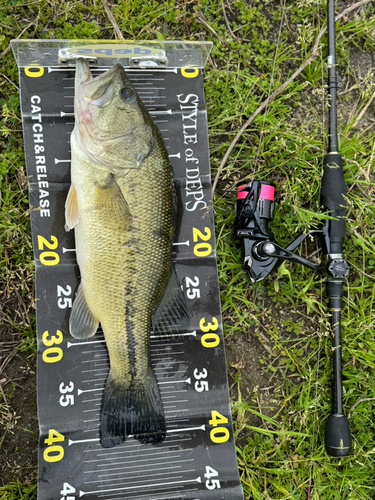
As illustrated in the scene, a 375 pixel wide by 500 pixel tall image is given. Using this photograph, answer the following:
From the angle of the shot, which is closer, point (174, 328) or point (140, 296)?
point (140, 296)

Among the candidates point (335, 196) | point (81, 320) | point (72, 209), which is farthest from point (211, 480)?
point (335, 196)

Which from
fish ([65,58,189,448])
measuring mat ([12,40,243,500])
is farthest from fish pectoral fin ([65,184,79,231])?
measuring mat ([12,40,243,500])

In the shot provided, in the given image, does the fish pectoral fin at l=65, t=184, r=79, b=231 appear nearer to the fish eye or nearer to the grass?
the grass

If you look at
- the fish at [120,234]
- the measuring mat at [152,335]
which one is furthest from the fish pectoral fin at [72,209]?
the measuring mat at [152,335]

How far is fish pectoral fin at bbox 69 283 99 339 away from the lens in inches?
100

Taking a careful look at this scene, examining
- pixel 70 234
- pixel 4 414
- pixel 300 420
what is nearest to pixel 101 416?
pixel 4 414

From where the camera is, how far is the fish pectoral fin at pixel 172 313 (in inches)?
101

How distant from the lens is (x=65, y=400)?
2545 mm

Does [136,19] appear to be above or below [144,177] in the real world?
above

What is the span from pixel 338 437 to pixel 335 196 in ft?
5.93

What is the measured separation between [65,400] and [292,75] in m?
3.05

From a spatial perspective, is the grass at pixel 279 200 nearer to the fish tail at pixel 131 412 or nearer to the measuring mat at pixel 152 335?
the measuring mat at pixel 152 335

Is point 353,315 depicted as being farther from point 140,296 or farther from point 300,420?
point 140,296

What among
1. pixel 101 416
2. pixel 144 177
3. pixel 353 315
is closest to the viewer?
pixel 144 177
